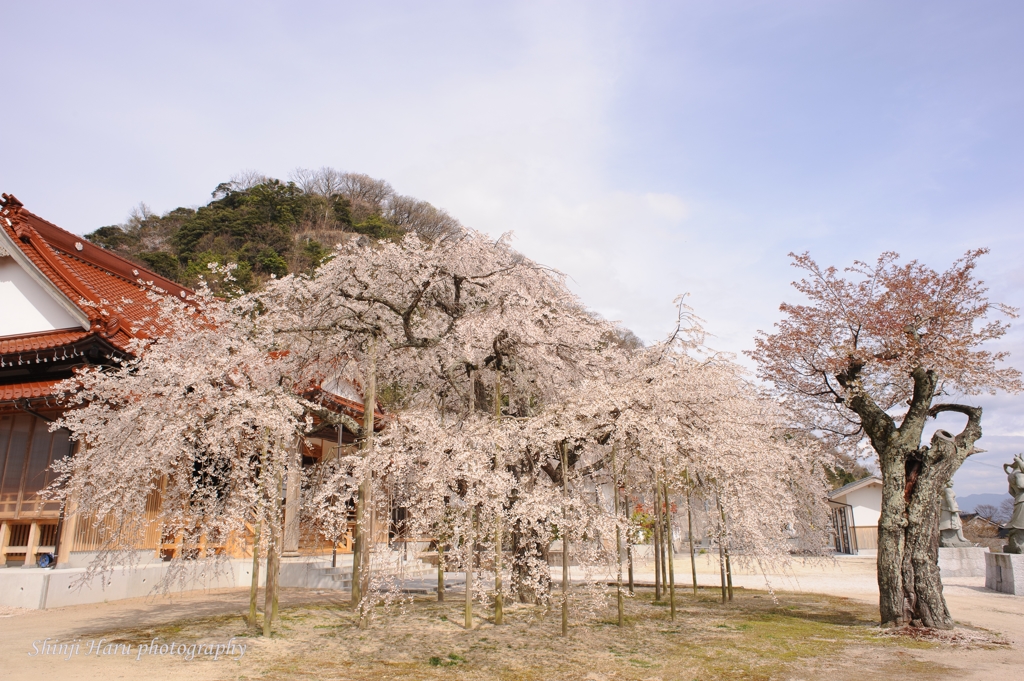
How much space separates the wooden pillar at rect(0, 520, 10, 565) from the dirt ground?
2334 millimetres

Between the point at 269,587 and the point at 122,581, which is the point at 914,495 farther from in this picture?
the point at 122,581

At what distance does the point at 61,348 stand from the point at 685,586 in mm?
17788

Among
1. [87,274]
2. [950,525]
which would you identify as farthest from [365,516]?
[950,525]

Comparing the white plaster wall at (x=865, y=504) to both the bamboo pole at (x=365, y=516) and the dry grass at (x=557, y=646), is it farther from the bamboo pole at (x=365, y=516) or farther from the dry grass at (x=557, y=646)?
the bamboo pole at (x=365, y=516)

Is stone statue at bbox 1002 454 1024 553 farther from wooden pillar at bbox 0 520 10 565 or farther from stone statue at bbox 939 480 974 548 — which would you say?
wooden pillar at bbox 0 520 10 565

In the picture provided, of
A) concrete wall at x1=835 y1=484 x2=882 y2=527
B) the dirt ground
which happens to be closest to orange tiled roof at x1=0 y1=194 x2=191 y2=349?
the dirt ground

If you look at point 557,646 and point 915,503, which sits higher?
point 915,503

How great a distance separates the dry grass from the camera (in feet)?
25.9

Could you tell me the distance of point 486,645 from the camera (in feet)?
30.0

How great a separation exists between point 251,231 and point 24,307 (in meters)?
30.4

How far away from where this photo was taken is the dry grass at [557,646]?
789cm

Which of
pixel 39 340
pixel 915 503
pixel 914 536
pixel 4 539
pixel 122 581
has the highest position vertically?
pixel 39 340

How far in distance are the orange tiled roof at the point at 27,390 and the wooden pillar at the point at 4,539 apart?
2.90 metres

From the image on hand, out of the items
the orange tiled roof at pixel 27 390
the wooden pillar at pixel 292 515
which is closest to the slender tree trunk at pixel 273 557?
the wooden pillar at pixel 292 515
